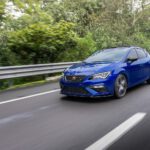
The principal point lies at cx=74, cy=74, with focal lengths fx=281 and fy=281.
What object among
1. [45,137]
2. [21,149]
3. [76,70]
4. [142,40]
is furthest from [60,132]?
[142,40]

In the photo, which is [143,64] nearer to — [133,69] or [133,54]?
[133,54]

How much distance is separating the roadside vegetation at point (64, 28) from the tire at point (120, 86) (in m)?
5.90

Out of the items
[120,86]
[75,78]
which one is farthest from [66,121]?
[120,86]

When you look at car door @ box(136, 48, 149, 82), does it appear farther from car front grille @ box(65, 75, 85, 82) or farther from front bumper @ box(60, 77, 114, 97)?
car front grille @ box(65, 75, 85, 82)

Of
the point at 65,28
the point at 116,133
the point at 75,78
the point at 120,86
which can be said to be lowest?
the point at 116,133

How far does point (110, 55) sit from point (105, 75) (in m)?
1.50

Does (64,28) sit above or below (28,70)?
above

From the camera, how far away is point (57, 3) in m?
21.5

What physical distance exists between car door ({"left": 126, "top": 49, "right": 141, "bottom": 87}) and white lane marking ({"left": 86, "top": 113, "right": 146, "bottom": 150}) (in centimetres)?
241

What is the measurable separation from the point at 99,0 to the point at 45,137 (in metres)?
21.2

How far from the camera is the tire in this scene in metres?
7.73

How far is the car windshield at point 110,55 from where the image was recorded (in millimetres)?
8492

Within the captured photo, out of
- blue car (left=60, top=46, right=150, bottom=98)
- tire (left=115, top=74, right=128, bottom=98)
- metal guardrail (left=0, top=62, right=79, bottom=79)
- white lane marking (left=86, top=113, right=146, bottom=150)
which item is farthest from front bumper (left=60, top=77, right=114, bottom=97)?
metal guardrail (left=0, top=62, right=79, bottom=79)

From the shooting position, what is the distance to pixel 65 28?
1467cm
